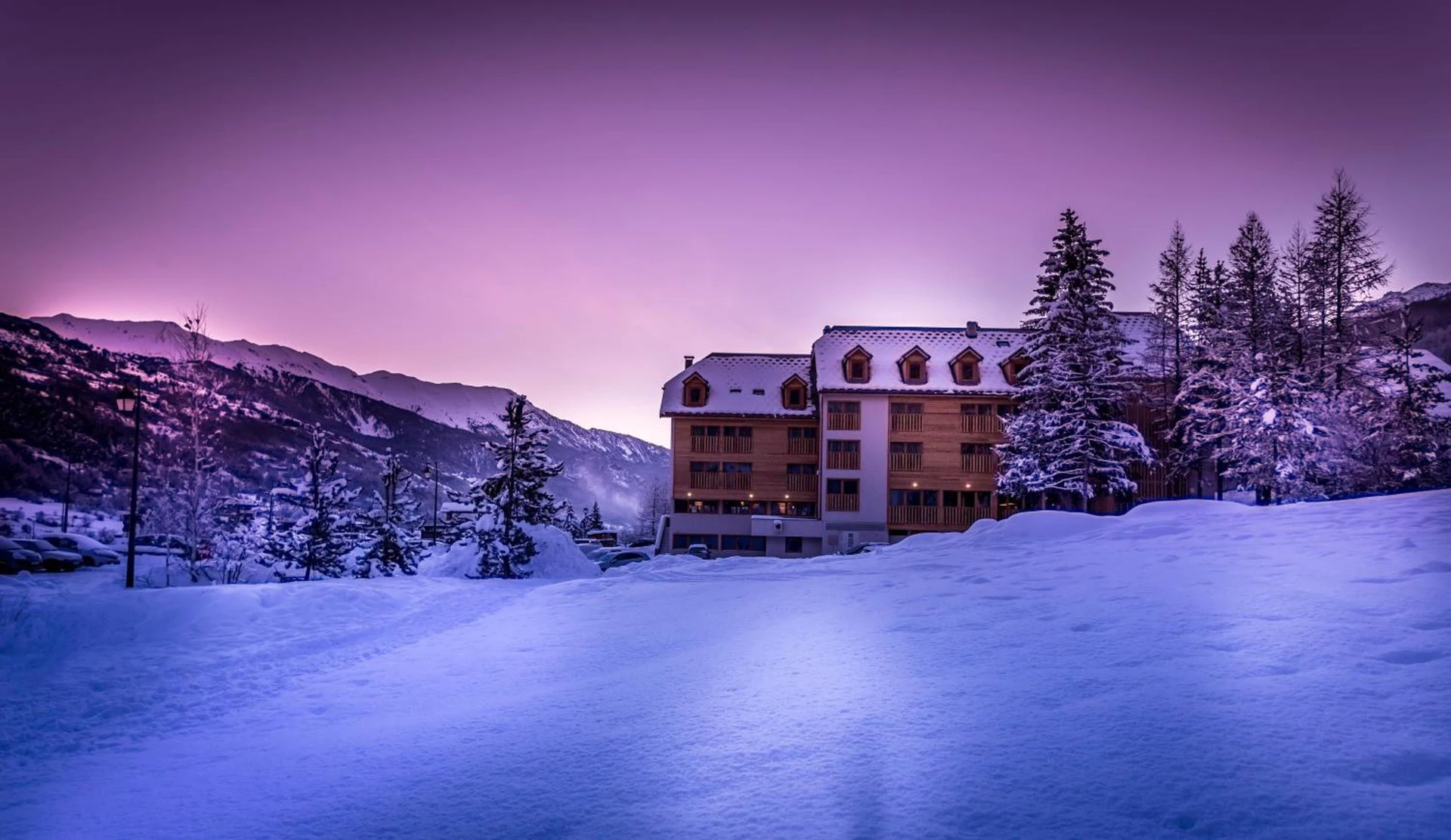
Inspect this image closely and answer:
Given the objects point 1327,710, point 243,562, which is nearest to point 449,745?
point 1327,710

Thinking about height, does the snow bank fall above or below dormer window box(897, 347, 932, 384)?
below

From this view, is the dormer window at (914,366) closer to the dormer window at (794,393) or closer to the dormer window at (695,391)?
the dormer window at (794,393)

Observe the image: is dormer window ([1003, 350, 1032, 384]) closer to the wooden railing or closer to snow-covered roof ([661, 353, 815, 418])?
the wooden railing

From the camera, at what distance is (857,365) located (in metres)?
37.4

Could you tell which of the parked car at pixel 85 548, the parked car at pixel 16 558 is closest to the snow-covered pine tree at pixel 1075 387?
the parked car at pixel 16 558

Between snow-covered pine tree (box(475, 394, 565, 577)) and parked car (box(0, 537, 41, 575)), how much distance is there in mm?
26717

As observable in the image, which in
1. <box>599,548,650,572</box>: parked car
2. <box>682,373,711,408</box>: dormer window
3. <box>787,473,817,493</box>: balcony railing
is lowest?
<box>599,548,650,572</box>: parked car

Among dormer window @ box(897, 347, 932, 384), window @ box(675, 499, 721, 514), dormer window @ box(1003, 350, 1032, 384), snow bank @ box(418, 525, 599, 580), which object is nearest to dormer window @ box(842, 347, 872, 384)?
dormer window @ box(897, 347, 932, 384)

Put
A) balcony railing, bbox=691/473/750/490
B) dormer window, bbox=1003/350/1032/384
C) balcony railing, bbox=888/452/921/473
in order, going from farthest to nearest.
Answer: balcony railing, bbox=691/473/750/490 → dormer window, bbox=1003/350/1032/384 → balcony railing, bbox=888/452/921/473

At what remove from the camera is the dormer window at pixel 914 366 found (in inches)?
1459

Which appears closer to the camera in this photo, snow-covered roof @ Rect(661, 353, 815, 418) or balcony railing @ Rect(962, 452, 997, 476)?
balcony railing @ Rect(962, 452, 997, 476)

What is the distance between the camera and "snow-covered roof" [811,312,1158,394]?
3653cm

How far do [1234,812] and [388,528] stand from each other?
29.4 metres

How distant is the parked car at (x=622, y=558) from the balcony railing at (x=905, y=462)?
13797 mm
